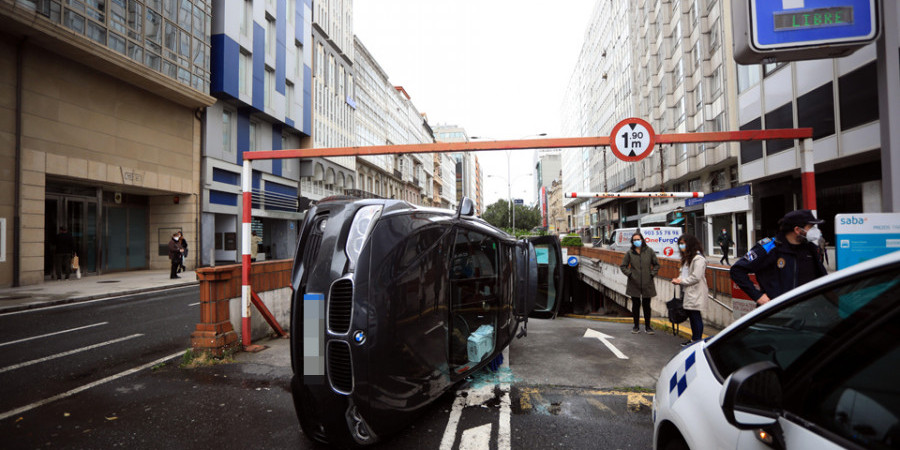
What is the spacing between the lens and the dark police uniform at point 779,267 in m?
3.58

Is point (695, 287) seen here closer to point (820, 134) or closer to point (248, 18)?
point (820, 134)

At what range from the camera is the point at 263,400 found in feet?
12.6

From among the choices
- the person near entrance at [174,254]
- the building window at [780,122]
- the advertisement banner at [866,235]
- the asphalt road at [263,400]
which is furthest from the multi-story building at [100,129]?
the building window at [780,122]

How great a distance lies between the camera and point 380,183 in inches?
1969

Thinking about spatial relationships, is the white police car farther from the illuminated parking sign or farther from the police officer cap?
the illuminated parking sign

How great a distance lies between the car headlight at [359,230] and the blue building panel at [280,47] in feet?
93.7

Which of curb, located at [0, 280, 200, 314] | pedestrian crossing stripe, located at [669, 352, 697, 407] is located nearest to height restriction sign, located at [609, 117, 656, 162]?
pedestrian crossing stripe, located at [669, 352, 697, 407]

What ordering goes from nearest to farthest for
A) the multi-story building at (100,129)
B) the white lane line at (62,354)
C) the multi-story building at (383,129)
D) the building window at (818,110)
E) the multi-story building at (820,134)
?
the white lane line at (62,354) → the multi-story building at (100,129) → the multi-story building at (820,134) → the building window at (818,110) → the multi-story building at (383,129)

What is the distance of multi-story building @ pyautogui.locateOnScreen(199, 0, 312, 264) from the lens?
21969 millimetres

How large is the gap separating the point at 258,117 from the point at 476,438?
91.7 feet

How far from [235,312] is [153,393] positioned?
1711mm


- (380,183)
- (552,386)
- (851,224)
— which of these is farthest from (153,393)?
(380,183)

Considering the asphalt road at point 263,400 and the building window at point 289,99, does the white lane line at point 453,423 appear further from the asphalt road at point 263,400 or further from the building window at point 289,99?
the building window at point 289,99

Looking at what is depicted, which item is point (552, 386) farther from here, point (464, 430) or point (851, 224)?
point (851, 224)
